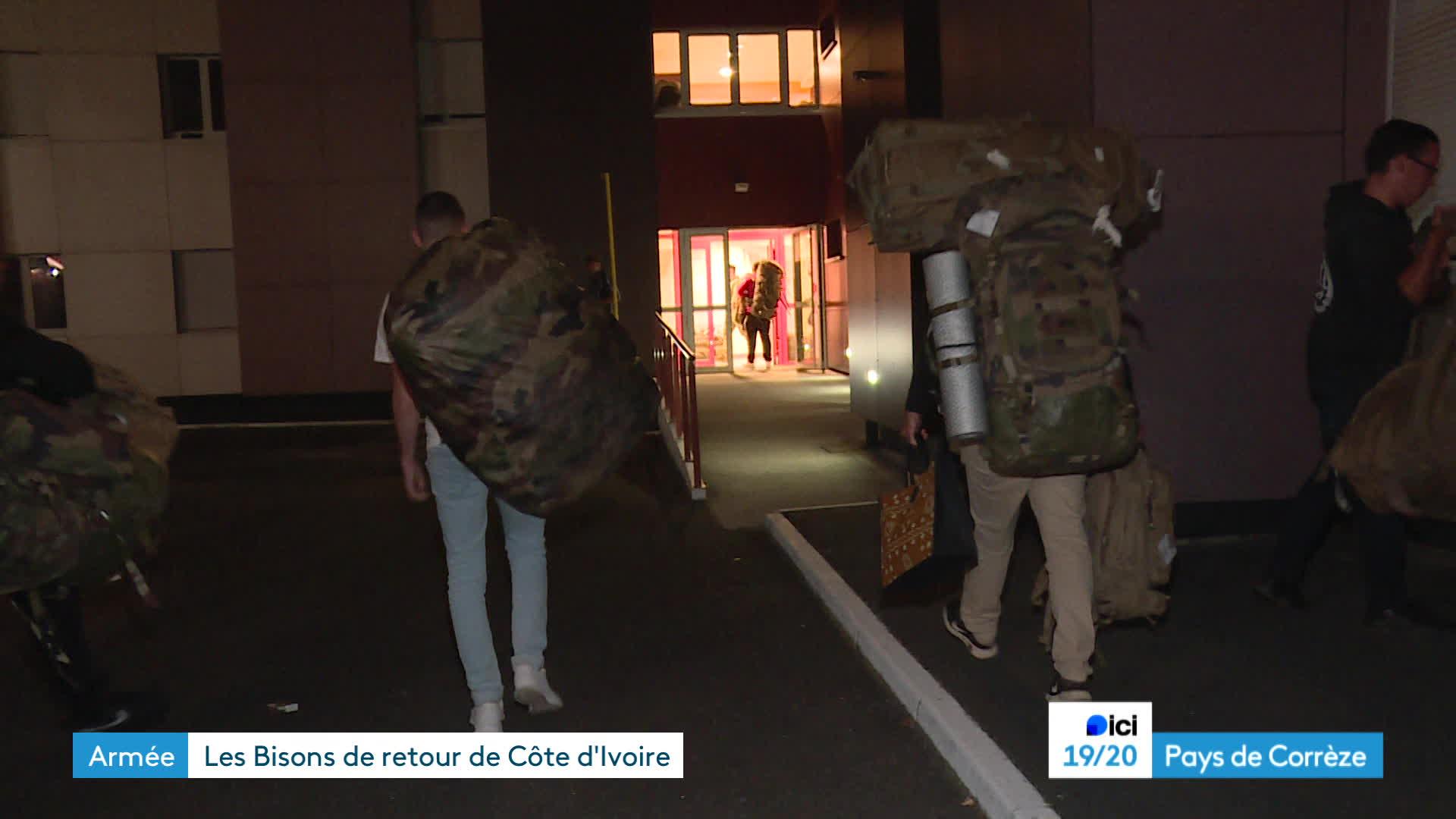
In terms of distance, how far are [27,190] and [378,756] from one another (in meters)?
17.6

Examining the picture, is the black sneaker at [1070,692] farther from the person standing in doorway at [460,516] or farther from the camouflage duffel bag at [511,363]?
the person standing in doorway at [460,516]

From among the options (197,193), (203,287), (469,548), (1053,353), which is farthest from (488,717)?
(203,287)

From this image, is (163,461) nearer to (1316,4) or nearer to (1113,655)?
(1113,655)

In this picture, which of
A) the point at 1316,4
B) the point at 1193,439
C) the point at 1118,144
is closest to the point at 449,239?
the point at 1118,144

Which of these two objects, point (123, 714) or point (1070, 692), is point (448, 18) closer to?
point (123, 714)

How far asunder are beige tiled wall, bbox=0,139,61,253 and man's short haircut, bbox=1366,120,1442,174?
18564 millimetres

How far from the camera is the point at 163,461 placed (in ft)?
14.7

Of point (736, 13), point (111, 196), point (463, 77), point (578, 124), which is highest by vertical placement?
point (736, 13)

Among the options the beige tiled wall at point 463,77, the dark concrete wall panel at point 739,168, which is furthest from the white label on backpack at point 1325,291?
the dark concrete wall panel at point 739,168

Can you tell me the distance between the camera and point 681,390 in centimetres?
1116

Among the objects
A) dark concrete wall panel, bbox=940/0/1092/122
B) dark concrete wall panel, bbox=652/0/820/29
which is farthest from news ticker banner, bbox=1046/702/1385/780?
dark concrete wall panel, bbox=652/0/820/29

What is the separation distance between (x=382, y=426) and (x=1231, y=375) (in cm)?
1286

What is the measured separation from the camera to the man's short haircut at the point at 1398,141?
206 inches

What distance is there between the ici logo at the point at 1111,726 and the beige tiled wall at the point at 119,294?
58.9 feet
